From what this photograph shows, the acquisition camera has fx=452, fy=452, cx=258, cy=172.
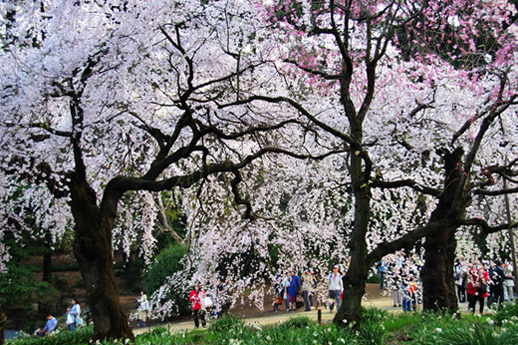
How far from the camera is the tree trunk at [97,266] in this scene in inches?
305

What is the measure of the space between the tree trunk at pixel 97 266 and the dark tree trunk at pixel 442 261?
594 cm

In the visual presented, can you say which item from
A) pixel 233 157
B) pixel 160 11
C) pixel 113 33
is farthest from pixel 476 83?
pixel 113 33

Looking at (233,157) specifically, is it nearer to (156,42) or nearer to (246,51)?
(246,51)

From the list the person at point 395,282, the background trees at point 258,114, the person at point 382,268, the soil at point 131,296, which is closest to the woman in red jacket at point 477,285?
the person at point 395,282

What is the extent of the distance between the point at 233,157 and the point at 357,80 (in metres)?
3.20

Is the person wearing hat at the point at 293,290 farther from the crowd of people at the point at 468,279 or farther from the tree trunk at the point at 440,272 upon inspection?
the tree trunk at the point at 440,272

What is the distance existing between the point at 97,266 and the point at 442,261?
6.73m

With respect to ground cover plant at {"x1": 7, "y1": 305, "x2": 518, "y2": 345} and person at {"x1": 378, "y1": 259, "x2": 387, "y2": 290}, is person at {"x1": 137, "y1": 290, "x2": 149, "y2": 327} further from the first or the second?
person at {"x1": 378, "y1": 259, "x2": 387, "y2": 290}

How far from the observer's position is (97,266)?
787 centimetres

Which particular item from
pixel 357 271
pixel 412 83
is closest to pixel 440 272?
pixel 357 271

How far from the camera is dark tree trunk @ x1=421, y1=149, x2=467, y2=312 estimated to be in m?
9.16

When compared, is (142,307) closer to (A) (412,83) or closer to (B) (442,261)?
(B) (442,261)

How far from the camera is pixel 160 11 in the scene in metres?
7.59

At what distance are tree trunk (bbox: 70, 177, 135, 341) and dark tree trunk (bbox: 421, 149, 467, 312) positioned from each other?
5940 mm
